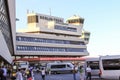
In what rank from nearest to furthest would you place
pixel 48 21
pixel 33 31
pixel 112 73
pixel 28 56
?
pixel 112 73, pixel 28 56, pixel 33 31, pixel 48 21

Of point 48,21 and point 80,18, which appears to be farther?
point 80,18

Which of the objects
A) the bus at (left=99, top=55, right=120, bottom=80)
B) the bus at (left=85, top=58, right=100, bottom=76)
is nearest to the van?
the bus at (left=85, top=58, right=100, bottom=76)

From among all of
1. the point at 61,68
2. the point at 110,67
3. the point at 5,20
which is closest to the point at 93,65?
the point at 110,67

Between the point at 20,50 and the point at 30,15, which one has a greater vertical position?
the point at 30,15

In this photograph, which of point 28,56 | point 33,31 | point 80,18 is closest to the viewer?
point 28,56

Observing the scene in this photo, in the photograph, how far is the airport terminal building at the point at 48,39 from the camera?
127 m

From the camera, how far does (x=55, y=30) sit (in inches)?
5989

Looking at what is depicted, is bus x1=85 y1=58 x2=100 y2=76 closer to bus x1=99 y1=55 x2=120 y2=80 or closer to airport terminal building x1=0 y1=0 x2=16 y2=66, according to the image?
bus x1=99 y1=55 x2=120 y2=80

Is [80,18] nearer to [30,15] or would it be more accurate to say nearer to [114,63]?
[30,15]

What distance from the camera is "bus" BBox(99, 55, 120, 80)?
31734 millimetres

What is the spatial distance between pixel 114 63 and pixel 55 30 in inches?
4732

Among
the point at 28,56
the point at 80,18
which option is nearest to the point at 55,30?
the point at 28,56

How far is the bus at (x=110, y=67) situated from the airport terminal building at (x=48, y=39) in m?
91.2

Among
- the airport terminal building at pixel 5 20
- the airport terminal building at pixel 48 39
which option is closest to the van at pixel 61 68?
the airport terminal building at pixel 5 20
